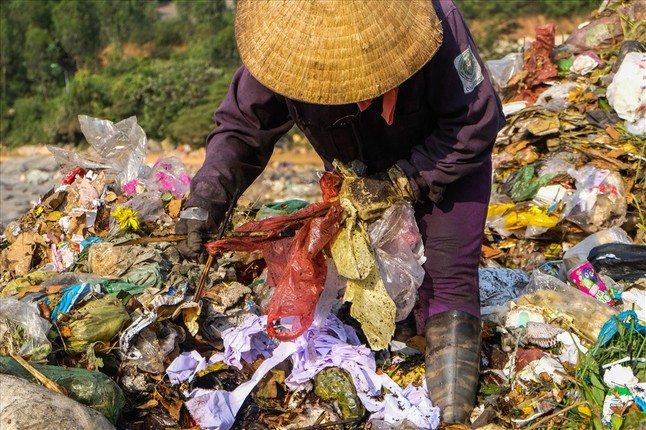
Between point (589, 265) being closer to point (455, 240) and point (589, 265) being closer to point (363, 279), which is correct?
point (455, 240)

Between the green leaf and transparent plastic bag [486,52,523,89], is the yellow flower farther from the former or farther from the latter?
transparent plastic bag [486,52,523,89]

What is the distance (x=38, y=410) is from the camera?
2141mm

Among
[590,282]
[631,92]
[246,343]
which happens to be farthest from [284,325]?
[631,92]

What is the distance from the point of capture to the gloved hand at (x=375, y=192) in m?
2.64

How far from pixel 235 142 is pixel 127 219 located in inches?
37.9

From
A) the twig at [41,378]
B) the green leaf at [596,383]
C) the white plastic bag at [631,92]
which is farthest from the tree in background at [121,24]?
the green leaf at [596,383]

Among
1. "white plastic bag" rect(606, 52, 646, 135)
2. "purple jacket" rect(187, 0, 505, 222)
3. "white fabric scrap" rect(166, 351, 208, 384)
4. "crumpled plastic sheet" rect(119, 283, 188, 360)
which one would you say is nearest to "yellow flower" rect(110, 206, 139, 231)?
"crumpled plastic sheet" rect(119, 283, 188, 360)

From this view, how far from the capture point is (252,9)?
2.26 meters

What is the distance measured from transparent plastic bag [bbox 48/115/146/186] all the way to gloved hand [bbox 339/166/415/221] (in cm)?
184

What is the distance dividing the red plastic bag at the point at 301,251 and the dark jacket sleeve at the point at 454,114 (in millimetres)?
332

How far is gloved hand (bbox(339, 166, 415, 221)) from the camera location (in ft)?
8.66

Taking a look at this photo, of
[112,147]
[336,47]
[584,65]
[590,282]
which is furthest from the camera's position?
[584,65]

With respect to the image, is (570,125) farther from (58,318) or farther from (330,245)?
(58,318)

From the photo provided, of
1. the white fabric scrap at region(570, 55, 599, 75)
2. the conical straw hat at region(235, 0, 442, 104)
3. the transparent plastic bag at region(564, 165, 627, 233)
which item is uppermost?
the conical straw hat at region(235, 0, 442, 104)
